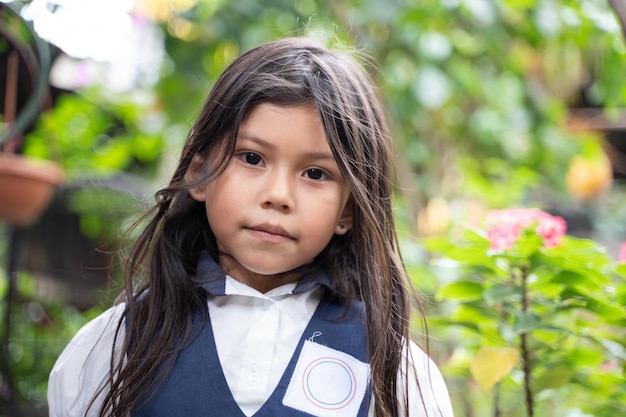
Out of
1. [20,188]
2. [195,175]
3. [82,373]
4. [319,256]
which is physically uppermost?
[195,175]

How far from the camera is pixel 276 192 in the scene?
129 cm

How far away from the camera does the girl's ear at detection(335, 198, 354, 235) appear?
1484 mm

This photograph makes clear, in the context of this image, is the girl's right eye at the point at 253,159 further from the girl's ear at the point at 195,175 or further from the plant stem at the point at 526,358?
the plant stem at the point at 526,358

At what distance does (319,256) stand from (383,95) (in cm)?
94

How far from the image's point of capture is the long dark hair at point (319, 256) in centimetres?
135

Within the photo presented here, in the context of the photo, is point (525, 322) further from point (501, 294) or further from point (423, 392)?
point (423, 392)

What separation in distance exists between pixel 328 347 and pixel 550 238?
A: 519mm

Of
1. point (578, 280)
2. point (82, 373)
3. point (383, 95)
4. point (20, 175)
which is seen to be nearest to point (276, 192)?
point (82, 373)

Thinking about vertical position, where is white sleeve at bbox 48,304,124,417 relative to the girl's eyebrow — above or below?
below

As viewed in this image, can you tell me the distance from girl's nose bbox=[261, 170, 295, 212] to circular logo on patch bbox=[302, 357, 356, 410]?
28cm

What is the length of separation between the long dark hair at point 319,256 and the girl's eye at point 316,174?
0.13 feet

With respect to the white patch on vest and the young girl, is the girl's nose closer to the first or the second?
the young girl

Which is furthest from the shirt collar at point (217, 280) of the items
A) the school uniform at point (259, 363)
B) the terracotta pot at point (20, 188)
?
the terracotta pot at point (20, 188)

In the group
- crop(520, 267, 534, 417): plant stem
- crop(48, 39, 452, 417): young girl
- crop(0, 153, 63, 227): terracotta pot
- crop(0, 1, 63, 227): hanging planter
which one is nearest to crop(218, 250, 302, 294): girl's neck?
crop(48, 39, 452, 417): young girl
